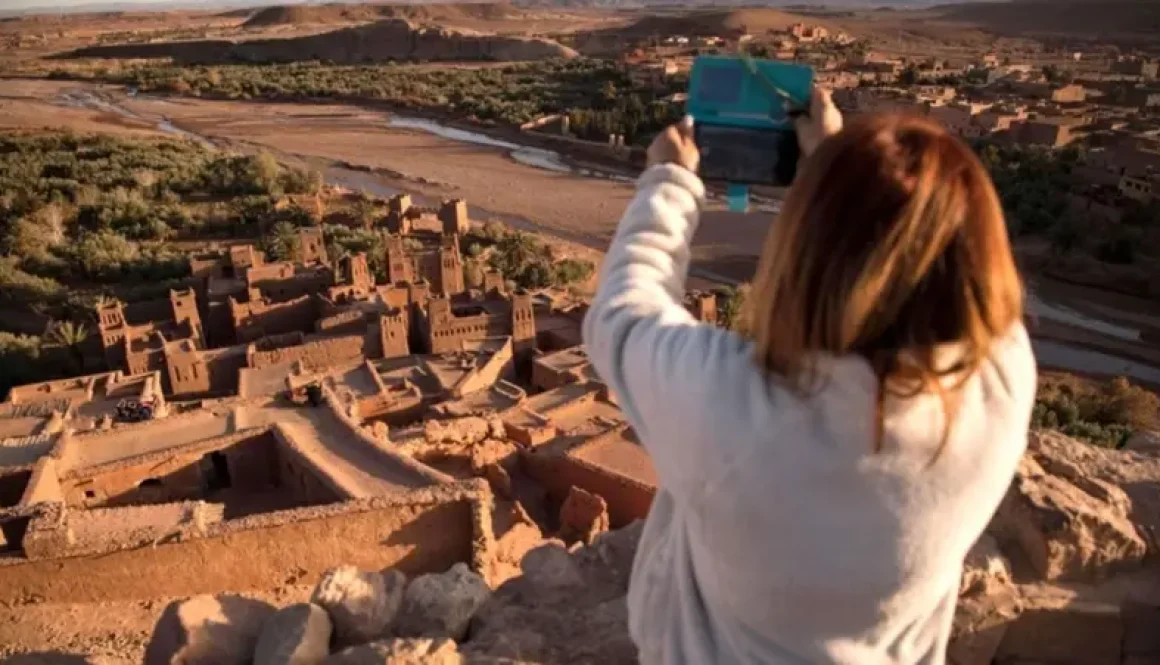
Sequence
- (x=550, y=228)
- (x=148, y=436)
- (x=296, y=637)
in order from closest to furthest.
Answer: (x=296, y=637)
(x=148, y=436)
(x=550, y=228)

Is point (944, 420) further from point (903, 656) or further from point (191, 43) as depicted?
point (191, 43)

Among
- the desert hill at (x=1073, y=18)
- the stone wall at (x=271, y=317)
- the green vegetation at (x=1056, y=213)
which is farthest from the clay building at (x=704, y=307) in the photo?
the desert hill at (x=1073, y=18)

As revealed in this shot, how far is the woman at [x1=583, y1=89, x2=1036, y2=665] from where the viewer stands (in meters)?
1.43

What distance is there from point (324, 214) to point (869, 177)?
102ft

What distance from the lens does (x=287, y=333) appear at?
57.4 feet

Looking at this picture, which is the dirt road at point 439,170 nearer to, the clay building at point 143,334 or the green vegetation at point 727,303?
the green vegetation at point 727,303

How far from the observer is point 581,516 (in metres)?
10.5

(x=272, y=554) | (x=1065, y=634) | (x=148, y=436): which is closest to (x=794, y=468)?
(x=1065, y=634)

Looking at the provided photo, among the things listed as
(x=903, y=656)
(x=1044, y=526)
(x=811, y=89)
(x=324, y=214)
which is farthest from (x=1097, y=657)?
(x=324, y=214)

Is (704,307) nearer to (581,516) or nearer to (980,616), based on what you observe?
(581,516)

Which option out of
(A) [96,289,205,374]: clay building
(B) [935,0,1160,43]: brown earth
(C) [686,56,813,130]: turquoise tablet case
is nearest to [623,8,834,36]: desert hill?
(B) [935,0,1160,43]: brown earth

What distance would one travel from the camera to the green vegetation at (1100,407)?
14.6m

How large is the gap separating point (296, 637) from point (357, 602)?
0.42m

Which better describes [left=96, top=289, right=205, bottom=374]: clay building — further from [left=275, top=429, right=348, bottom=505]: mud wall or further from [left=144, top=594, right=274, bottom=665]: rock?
[left=144, top=594, right=274, bottom=665]: rock
